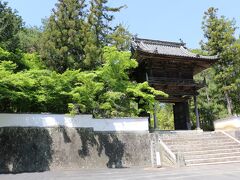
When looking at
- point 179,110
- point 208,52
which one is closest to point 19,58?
point 179,110

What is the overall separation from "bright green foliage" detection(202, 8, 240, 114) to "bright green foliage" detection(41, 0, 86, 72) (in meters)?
14.1

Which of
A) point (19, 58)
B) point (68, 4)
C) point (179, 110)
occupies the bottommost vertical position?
point (179, 110)

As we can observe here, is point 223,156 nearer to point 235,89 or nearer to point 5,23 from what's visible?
point 235,89

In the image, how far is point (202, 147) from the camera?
15711mm

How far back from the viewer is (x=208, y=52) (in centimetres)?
2800

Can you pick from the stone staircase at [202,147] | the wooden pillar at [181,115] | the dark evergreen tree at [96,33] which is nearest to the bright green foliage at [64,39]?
the dark evergreen tree at [96,33]

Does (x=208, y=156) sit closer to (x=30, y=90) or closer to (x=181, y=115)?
(x=181, y=115)

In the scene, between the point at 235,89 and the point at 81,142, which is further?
the point at 235,89

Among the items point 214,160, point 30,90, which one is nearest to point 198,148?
point 214,160

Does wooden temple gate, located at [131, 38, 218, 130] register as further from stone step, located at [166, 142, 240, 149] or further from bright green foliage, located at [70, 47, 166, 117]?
stone step, located at [166, 142, 240, 149]

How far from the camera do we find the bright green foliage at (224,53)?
26.5 metres

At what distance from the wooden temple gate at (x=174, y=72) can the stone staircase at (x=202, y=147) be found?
281 centimetres

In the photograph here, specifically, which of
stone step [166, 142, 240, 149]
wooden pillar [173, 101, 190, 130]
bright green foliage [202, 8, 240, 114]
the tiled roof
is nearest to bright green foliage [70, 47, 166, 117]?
stone step [166, 142, 240, 149]

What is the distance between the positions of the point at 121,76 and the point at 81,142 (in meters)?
4.33
